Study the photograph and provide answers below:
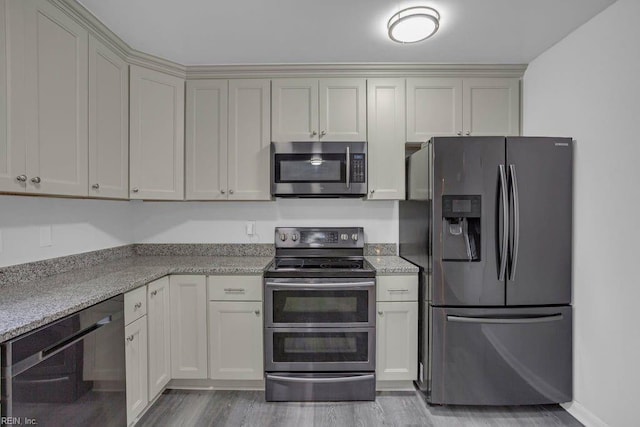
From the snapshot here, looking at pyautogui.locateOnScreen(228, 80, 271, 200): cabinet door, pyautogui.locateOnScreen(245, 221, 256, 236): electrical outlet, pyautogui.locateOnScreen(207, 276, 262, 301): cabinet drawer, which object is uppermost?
pyautogui.locateOnScreen(228, 80, 271, 200): cabinet door

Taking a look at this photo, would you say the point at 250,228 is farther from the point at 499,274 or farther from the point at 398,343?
the point at 499,274

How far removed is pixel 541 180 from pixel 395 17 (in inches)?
53.7

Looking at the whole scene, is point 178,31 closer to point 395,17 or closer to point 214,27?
point 214,27

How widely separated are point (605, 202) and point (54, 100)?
3077 mm

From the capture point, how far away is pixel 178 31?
2002 millimetres

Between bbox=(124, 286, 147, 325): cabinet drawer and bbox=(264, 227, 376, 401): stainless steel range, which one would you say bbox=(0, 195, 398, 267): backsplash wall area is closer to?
bbox=(264, 227, 376, 401): stainless steel range

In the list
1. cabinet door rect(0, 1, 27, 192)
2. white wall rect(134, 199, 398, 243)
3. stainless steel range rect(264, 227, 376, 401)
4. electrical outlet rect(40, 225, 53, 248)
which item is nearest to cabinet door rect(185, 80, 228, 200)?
white wall rect(134, 199, 398, 243)

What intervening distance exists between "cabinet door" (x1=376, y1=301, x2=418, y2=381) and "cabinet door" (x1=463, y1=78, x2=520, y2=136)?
1500 millimetres

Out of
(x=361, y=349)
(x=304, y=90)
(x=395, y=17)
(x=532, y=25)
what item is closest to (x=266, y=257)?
(x=361, y=349)

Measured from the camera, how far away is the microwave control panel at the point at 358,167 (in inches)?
95.2

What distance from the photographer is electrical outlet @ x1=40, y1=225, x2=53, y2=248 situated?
74.2 inches

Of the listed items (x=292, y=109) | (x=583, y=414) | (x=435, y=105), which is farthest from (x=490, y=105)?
(x=583, y=414)

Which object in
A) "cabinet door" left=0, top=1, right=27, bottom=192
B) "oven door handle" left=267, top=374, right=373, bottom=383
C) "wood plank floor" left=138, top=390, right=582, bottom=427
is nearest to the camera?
"cabinet door" left=0, top=1, right=27, bottom=192

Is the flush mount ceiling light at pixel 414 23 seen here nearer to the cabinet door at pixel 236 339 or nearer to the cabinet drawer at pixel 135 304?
the cabinet door at pixel 236 339
